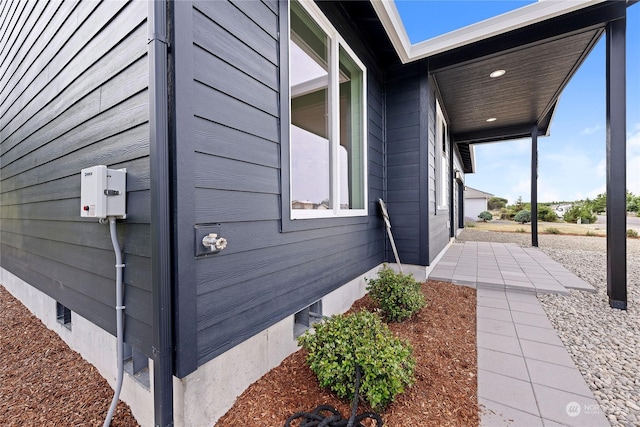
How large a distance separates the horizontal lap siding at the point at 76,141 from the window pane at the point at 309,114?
3.42 feet

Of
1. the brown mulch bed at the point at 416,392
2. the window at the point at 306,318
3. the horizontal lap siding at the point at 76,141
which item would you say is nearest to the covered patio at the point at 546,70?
the brown mulch bed at the point at 416,392

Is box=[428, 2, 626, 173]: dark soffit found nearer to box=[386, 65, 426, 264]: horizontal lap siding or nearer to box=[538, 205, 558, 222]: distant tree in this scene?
box=[386, 65, 426, 264]: horizontal lap siding

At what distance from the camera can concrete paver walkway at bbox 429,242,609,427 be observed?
4.80 feet

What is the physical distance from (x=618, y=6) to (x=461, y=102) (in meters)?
2.59

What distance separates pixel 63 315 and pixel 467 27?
17.4 feet

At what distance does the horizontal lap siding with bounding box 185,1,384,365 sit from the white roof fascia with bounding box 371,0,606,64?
156 cm

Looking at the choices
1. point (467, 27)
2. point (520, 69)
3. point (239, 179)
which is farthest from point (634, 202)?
point (239, 179)

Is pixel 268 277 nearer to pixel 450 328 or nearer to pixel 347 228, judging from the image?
pixel 347 228

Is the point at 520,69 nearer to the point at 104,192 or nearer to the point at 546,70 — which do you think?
the point at 546,70

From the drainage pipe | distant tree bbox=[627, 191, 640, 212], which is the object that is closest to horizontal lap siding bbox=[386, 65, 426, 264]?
the drainage pipe

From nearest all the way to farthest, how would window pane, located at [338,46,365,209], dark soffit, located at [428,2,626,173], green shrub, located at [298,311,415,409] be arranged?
green shrub, located at [298,311,415,409] < window pane, located at [338,46,365,209] < dark soffit, located at [428,2,626,173]

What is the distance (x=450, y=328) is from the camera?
244 cm

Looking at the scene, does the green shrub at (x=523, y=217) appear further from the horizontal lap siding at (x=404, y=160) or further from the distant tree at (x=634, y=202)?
the horizontal lap siding at (x=404, y=160)

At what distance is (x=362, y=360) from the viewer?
146 cm
